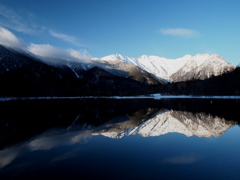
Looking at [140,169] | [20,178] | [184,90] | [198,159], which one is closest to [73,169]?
[20,178]

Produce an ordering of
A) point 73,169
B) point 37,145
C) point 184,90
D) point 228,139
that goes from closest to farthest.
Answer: point 73,169 < point 37,145 < point 228,139 < point 184,90

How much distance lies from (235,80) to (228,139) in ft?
446

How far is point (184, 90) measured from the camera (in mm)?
166625

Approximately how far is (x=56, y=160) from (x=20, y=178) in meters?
2.77

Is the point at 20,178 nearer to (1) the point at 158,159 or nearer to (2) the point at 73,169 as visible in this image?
(2) the point at 73,169

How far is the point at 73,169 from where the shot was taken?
10609 mm

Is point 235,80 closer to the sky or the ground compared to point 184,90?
closer to the sky

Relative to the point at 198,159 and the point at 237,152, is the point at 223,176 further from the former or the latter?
the point at 237,152

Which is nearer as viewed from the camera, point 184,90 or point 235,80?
point 235,80

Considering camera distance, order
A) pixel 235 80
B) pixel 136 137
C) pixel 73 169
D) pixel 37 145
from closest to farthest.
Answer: pixel 73 169 < pixel 37 145 < pixel 136 137 < pixel 235 80

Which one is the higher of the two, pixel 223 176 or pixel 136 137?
pixel 223 176

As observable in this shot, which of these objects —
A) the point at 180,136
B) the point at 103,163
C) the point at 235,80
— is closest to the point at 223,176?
the point at 103,163

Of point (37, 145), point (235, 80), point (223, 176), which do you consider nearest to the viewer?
point (223, 176)

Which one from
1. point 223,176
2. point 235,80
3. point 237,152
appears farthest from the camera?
point 235,80
